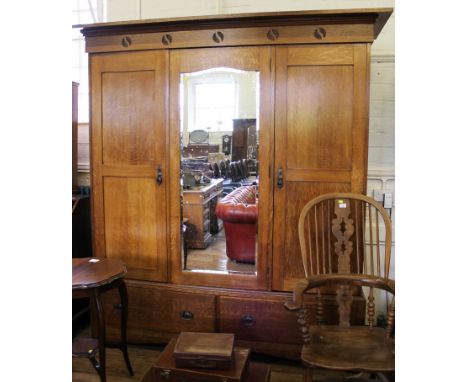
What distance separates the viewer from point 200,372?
1.71 metres

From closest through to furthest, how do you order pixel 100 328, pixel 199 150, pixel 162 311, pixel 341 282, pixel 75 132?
pixel 341 282, pixel 100 328, pixel 199 150, pixel 162 311, pixel 75 132

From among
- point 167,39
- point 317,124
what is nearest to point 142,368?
point 317,124

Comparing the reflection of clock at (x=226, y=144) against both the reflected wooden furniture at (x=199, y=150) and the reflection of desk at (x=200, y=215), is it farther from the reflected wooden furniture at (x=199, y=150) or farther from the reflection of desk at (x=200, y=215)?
the reflection of desk at (x=200, y=215)

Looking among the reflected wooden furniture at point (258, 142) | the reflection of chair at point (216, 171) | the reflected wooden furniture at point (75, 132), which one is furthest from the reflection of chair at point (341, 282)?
the reflected wooden furniture at point (75, 132)

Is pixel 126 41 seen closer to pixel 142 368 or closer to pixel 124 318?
pixel 124 318

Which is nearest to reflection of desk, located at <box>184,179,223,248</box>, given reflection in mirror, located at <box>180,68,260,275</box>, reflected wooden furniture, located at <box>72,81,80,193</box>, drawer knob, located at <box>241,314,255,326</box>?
reflection in mirror, located at <box>180,68,260,275</box>

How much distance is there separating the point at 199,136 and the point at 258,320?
115 centimetres

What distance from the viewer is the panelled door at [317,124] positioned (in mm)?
2195

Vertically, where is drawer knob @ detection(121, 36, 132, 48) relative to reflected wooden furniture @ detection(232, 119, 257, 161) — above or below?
above

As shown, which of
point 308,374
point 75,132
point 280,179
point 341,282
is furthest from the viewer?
point 75,132

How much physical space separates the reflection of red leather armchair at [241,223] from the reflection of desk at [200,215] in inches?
3.2

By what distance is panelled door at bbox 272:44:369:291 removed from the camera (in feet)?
7.20

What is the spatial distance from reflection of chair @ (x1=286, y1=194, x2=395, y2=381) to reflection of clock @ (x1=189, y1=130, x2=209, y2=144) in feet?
2.41

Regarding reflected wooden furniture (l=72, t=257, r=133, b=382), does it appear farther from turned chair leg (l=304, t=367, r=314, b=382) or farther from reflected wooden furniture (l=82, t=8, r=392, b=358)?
turned chair leg (l=304, t=367, r=314, b=382)
